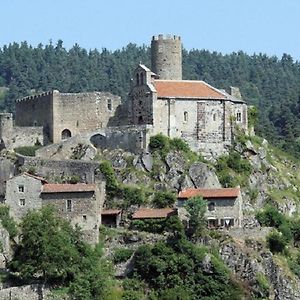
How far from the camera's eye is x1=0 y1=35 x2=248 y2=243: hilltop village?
70.5m

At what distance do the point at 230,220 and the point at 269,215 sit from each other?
15.3 ft

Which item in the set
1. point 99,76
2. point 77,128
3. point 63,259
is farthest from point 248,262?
point 99,76

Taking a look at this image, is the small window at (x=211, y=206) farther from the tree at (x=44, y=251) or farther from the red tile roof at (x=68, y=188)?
the tree at (x=44, y=251)

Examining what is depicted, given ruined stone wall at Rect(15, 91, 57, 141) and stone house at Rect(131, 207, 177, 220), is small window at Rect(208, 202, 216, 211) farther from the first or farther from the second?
ruined stone wall at Rect(15, 91, 57, 141)

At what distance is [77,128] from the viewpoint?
81875 mm

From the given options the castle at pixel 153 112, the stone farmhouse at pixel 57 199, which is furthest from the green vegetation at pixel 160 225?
the castle at pixel 153 112

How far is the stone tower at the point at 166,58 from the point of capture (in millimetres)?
84375

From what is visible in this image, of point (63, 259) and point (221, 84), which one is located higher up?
point (221, 84)

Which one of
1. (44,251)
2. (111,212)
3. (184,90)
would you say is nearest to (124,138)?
(184,90)

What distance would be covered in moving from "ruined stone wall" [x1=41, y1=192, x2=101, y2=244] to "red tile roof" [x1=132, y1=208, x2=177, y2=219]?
2.95 m

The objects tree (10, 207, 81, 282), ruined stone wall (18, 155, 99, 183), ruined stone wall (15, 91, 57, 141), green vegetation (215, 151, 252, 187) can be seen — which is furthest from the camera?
ruined stone wall (15, 91, 57, 141)

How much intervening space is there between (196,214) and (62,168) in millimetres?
11203

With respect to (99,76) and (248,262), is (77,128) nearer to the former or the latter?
(248,262)

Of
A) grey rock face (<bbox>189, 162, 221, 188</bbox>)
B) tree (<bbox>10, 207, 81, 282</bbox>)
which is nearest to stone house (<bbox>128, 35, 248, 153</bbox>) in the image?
grey rock face (<bbox>189, 162, 221, 188</bbox>)
